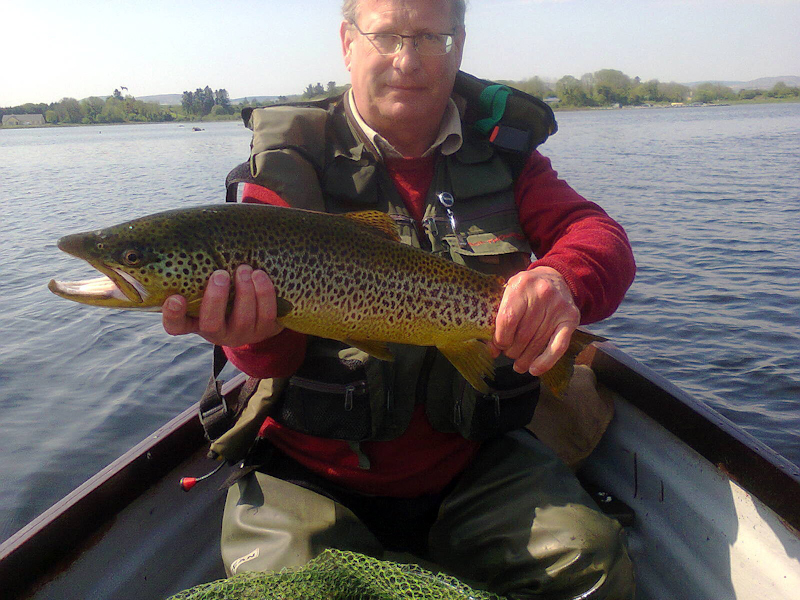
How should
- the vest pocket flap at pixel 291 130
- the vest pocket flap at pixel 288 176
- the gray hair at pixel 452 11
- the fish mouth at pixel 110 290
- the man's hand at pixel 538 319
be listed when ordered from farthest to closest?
the gray hair at pixel 452 11 < the vest pocket flap at pixel 291 130 < the vest pocket flap at pixel 288 176 < the man's hand at pixel 538 319 < the fish mouth at pixel 110 290

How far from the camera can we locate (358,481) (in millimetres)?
3064

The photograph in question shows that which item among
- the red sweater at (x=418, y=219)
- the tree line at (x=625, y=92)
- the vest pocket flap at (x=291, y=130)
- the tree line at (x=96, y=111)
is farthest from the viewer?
the tree line at (x=96, y=111)

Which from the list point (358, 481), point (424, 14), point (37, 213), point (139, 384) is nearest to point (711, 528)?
point (358, 481)

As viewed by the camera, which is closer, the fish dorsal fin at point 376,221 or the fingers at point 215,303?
the fingers at point 215,303

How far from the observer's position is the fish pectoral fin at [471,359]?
8.95ft

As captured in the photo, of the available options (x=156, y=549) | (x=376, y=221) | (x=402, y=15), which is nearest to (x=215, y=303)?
(x=376, y=221)

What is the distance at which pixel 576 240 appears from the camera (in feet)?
9.67

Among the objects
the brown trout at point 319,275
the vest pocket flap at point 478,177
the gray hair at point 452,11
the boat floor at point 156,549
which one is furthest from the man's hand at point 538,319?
the boat floor at point 156,549

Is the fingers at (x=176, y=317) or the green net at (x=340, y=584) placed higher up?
the fingers at (x=176, y=317)

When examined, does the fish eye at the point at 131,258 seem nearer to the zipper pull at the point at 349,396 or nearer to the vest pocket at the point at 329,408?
the vest pocket at the point at 329,408

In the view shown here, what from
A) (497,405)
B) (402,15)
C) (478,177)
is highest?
(402,15)

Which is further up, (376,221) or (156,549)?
(376,221)

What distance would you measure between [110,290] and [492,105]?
94.5 inches

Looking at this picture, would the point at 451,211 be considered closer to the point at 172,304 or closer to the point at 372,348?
the point at 372,348
